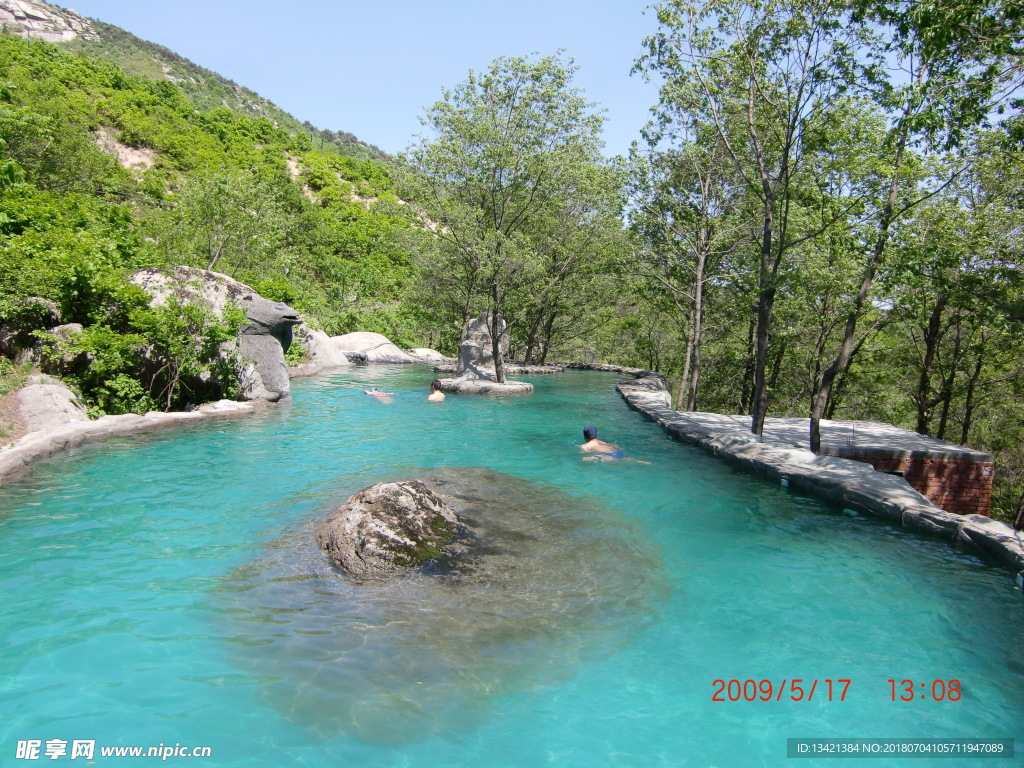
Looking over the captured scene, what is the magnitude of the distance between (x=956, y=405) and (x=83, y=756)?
766 inches

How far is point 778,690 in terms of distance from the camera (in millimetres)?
4230

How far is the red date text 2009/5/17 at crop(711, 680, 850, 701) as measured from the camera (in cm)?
414

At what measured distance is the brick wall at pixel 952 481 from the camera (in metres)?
9.28

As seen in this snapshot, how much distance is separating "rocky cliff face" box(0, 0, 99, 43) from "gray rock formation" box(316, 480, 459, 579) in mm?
118078

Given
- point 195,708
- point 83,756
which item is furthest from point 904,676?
point 83,756

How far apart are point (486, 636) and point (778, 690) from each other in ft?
7.24

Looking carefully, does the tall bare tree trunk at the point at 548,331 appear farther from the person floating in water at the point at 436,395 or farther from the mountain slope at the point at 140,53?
the mountain slope at the point at 140,53

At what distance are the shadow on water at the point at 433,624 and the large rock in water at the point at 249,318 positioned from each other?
903 centimetres

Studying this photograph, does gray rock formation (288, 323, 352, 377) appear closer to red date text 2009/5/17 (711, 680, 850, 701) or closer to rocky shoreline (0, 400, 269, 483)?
rocky shoreline (0, 400, 269, 483)

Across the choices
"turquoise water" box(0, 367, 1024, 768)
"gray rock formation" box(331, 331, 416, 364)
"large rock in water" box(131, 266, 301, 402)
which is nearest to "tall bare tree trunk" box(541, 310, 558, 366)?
"gray rock formation" box(331, 331, 416, 364)

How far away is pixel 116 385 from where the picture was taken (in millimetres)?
11133

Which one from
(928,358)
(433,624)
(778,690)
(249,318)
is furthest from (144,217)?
(778,690)

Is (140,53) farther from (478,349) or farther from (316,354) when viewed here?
(478,349)

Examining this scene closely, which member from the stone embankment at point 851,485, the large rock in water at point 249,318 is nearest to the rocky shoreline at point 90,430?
the large rock in water at point 249,318
